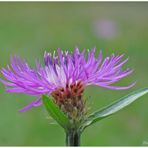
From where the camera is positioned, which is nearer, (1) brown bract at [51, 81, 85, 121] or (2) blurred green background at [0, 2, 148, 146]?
(1) brown bract at [51, 81, 85, 121]

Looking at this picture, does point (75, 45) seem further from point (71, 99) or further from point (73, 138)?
point (73, 138)

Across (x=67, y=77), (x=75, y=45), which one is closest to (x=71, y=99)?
(x=67, y=77)

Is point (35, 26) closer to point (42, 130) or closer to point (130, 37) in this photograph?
point (130, 37)

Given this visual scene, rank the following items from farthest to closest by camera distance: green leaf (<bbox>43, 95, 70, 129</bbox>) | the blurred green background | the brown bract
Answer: the blurred green background → the brown bract → green leaf (<bbox>43, 95, 70, 129</bbox>)

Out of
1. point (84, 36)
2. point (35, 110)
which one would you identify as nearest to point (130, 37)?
point (84, 36)

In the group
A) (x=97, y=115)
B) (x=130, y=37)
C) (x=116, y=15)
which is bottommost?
(x=97, y=115)
